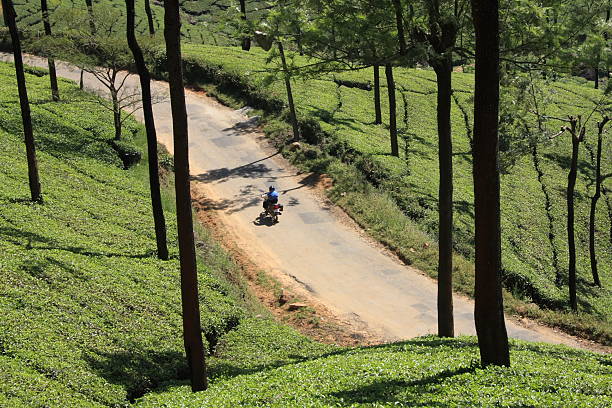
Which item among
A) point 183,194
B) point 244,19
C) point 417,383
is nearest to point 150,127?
point 244,19

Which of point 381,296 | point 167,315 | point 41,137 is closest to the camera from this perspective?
point 167,315

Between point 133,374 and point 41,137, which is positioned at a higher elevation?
point 41,137

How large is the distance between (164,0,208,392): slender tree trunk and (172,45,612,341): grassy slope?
27.1 feet

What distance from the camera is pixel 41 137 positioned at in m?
31.1

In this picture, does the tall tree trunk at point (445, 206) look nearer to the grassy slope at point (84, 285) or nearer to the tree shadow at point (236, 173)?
the grassy slope at point (84, 285)

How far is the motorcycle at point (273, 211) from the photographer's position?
29.2 m

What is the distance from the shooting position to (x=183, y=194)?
1309 cm

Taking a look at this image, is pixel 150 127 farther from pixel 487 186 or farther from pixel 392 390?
pixel 392 390

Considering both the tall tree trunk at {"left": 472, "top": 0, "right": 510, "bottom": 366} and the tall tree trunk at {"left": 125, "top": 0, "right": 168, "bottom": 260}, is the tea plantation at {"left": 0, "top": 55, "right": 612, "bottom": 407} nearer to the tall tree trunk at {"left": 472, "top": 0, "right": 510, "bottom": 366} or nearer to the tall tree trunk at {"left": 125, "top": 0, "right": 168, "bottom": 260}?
the tall tree trunk at {"left": 472, "top": 0, "right": 510, "bottom": 366}

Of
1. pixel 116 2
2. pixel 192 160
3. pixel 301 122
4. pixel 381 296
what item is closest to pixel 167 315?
pixel 381 296

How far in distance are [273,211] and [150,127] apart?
A: 9417mm

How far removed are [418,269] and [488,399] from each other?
16.6 meters

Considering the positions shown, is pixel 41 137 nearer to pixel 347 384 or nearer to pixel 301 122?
pixel 301 122

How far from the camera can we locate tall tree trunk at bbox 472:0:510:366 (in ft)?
36.6
